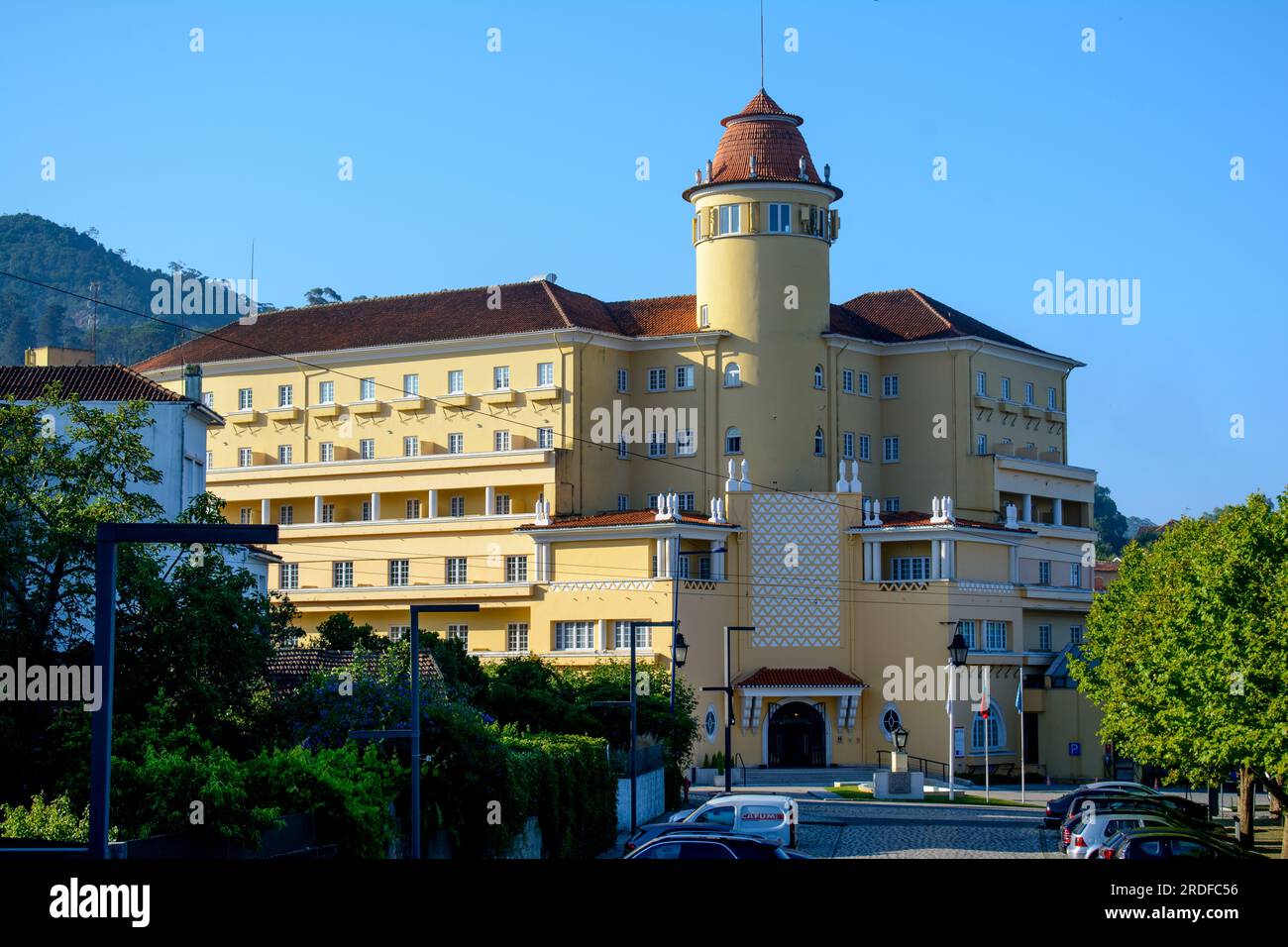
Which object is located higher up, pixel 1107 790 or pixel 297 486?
pixel 297 486

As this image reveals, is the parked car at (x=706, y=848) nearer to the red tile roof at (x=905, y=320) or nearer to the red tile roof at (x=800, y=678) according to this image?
the red tile roof at (x=800, y=678)

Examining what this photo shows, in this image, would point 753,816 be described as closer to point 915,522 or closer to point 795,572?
point 795,572

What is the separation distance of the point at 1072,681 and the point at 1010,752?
582cm

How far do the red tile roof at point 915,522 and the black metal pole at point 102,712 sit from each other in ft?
232

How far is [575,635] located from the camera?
85125mm

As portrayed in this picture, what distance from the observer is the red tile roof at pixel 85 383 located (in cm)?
5816

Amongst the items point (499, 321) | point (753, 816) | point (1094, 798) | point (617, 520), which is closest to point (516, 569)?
point (617, 520)

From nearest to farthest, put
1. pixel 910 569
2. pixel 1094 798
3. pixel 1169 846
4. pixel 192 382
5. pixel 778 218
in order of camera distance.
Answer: pixel 1169 846 → pixel 1094 798 → pixel 192 382 → pixel 910 569 → pixel 778 218

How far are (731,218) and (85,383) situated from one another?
3978 centimetres

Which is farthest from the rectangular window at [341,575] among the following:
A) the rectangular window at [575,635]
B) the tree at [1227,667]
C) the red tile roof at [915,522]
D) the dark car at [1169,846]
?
the dark car at [1169,846]

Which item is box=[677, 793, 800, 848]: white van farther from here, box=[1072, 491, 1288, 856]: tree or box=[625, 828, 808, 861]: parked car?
box=[1072, 491, 1288, 856]: tree

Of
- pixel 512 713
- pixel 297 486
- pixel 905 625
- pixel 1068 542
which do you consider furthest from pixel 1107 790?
pixel 297 486
